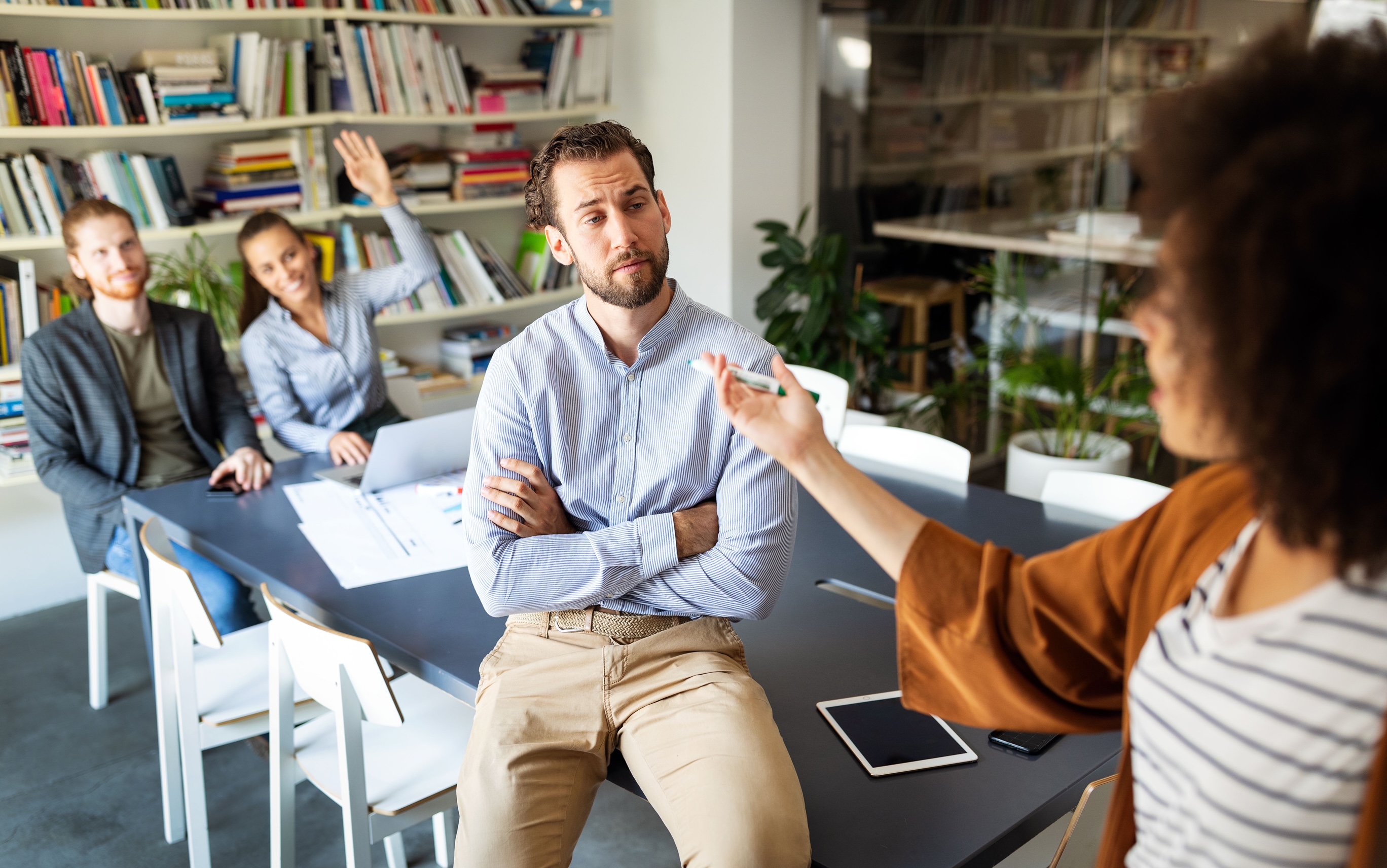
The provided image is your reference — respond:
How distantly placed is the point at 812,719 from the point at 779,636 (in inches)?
11.4

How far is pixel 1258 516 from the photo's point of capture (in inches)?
35.0

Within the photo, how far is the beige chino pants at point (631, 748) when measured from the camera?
55.5 inches

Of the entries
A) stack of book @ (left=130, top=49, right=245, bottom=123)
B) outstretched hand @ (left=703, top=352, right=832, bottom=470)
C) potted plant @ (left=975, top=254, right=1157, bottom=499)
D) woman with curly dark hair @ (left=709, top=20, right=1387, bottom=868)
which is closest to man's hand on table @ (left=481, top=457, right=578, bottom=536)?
outstretched hand @ (left=703, top=352, right=832, bottom=470)

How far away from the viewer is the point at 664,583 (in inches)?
69.4

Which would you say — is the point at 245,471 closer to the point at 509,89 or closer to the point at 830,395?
the point at 830,395

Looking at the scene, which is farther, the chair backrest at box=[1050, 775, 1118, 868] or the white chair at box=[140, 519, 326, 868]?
the white chair at box=[140, 519, 326, 868]

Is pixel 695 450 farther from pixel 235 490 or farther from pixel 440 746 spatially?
pixel 235 490

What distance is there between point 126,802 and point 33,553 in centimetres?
159

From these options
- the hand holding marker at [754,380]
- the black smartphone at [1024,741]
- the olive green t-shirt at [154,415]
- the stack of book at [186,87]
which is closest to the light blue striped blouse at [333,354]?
the olive green t-shirt at [154,415]

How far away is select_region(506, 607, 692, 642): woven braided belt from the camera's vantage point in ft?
5.81

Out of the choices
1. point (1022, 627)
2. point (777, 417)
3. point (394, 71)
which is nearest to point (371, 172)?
point (394, 71)

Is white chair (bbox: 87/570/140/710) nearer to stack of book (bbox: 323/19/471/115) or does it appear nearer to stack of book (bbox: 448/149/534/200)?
stack of book (bbox: 323/19/471/115)

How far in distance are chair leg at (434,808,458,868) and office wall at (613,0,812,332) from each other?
2.86 meters

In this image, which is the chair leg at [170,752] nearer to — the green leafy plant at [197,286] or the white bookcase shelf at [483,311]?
the green leafy plant at [197,286]
